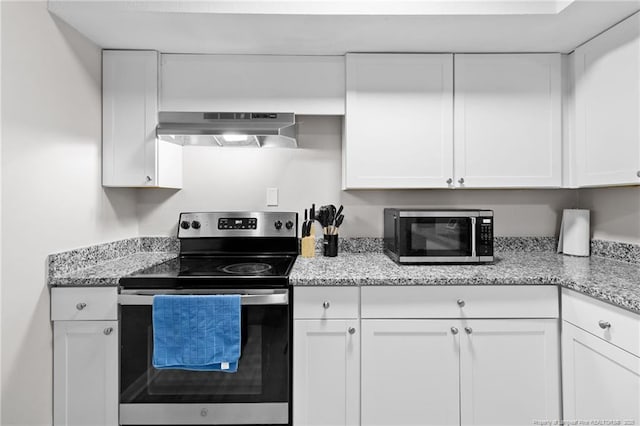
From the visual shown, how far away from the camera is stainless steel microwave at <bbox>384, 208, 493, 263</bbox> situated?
1.76 meters

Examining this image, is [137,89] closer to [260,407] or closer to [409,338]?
[260,407]

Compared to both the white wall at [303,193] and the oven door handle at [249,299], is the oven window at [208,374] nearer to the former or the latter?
the oven door handle at [249,299]

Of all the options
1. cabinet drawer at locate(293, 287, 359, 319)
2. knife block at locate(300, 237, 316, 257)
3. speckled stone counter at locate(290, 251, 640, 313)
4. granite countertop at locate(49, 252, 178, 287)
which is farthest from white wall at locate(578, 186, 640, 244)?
granite countertop at locate(49, 252, 178, 287)

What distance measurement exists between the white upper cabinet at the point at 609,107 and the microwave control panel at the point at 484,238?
0.59 meters

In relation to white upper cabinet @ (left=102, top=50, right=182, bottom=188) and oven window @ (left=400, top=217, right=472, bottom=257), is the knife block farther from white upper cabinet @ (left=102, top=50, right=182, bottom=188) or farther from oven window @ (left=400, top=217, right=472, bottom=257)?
white upper cabinet @ (left=102, top=50, right=182, bottom=188)

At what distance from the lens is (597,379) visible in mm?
1322

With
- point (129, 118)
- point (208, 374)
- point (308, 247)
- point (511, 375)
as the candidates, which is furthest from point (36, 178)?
point (511, 375)

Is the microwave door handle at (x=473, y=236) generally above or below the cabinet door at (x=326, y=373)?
above

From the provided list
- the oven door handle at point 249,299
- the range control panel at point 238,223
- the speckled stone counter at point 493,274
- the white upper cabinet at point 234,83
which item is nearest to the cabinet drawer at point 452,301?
the speckled stone counter at point 493,274

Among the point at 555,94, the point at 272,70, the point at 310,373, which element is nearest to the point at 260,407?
the point at 310,373

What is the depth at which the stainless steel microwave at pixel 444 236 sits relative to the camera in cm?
176

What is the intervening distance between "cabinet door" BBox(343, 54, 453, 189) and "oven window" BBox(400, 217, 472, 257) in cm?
29

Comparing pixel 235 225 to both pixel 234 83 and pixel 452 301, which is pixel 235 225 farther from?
pixel 452 301

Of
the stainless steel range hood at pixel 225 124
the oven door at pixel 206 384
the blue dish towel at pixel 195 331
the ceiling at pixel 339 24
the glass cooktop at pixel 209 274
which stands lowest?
the oven door at pixel 206 384
